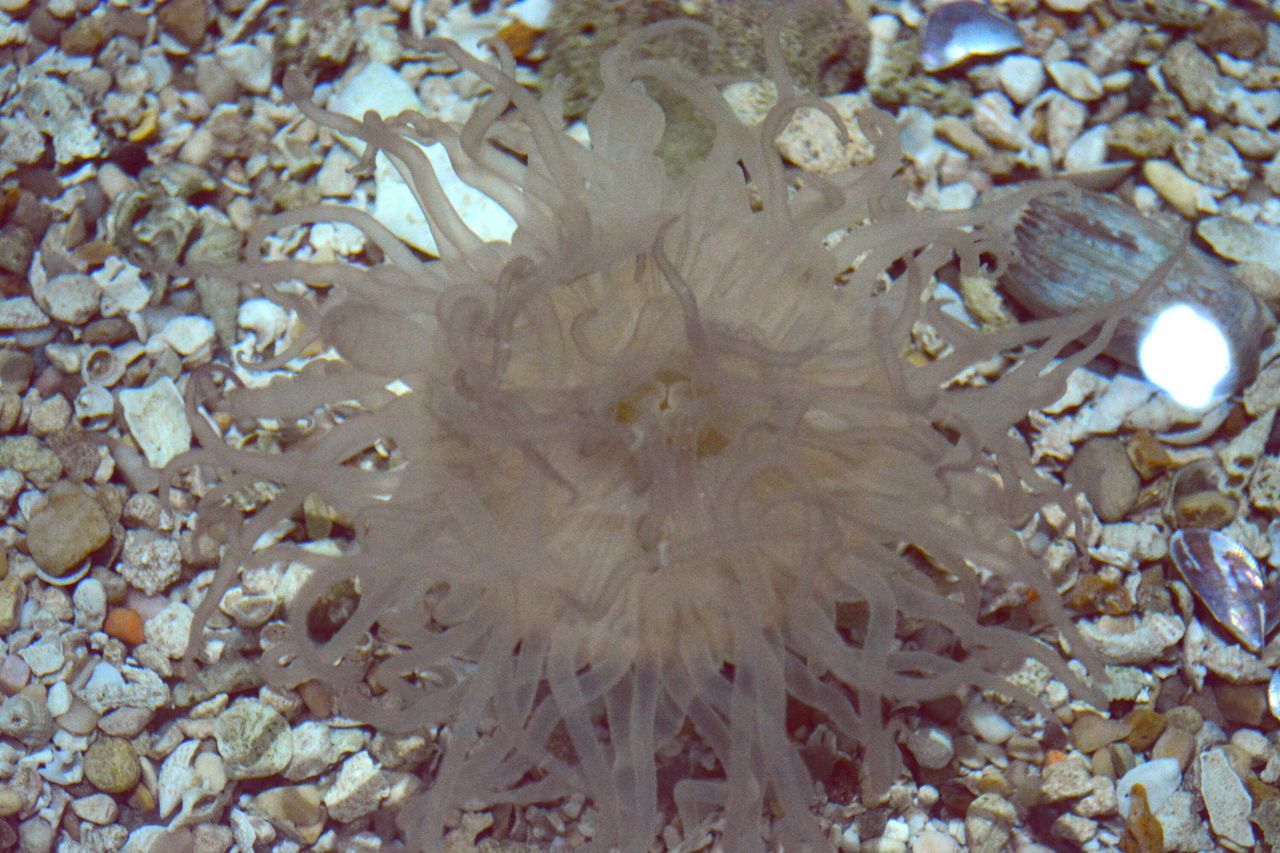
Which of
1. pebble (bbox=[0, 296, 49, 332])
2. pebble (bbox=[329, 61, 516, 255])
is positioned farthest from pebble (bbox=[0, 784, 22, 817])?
pebble (bbox=[329, 61, 516, 255])

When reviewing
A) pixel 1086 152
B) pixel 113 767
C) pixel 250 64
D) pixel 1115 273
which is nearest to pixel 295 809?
pixel 113 767

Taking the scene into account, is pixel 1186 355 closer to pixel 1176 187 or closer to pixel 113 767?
pixel 1176 187

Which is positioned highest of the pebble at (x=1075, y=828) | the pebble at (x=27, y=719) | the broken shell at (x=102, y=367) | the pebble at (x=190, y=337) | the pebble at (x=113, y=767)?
the pebble at (x=190, y=337)

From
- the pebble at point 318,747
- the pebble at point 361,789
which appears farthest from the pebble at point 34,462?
the pebble at point 361,789

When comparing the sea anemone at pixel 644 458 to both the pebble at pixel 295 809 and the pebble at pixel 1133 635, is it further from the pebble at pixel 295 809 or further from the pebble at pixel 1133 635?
the pebble at pixel 1133 635

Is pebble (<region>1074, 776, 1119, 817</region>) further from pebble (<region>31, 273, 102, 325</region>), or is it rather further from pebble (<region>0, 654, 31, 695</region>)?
pebble (<region>31, 273, 102, 325</region>)

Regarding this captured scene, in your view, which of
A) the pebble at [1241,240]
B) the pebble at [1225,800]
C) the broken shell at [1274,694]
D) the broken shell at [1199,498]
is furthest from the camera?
the pebble at [1241,240]
